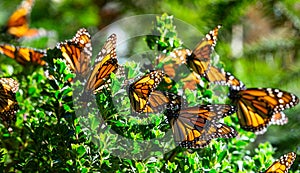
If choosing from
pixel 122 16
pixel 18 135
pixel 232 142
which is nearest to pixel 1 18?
pixel 122 16

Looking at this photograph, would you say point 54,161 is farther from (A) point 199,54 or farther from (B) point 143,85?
(A) point 199,54

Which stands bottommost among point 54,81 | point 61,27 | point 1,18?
point 54,81

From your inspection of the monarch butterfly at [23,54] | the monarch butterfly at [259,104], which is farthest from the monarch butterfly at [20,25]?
the monarch butterfly at [259,104]

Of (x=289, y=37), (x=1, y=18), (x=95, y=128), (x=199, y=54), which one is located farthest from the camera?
(x=1, y=18)

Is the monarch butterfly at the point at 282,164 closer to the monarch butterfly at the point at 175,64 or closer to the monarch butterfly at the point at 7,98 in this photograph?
the monarch butterfly at the point at 175,64

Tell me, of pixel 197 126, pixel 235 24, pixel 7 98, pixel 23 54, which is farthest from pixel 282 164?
pixel 235 24

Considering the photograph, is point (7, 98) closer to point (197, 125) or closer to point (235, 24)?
point (197, 125)
